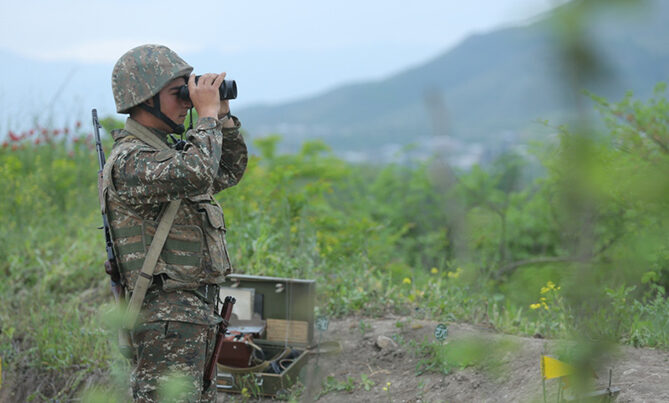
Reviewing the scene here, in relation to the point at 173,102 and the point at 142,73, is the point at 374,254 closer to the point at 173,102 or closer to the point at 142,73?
the point at 173,102

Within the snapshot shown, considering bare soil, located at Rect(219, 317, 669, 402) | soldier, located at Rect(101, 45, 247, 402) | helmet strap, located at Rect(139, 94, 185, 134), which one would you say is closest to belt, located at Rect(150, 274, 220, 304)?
soldier, located at Rect(101, 45, 247, 402)

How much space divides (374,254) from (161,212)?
382 centimetres

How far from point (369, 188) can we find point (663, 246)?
11754 mm

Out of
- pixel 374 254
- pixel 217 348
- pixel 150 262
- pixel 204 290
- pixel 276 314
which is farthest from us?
pixel 374 254

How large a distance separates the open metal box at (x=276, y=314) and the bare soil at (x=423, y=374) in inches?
6.6

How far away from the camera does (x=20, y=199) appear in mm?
7145

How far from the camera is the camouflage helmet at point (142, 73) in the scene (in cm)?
280

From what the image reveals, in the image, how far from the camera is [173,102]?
289 cm

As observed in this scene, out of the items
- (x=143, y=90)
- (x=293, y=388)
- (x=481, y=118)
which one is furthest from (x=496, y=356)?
(x=293, y=388)

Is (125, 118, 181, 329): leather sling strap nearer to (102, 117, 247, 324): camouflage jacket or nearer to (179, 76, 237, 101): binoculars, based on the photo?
(102, 117, 247, 324): camouflage jacket

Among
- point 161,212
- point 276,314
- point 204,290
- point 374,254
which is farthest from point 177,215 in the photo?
point 374,254

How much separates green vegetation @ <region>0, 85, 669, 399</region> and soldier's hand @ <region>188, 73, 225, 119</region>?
90cm

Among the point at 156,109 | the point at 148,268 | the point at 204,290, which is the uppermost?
the point at 156,109

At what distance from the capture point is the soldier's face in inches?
113
